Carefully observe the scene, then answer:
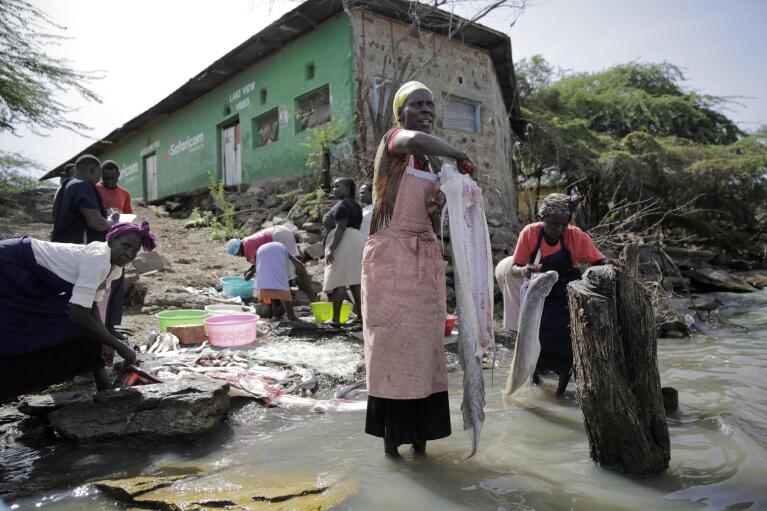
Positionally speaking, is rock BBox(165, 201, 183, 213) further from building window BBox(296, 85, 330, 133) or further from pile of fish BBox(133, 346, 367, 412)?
pile of fish BBox(133, 346, 367, 412)

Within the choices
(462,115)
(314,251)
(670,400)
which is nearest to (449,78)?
(462,115)

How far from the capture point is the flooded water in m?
2.18

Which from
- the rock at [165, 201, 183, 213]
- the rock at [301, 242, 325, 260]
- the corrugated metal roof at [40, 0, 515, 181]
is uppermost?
the corrugated metal roof at [40, 0, 515, 181]

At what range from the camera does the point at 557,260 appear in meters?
3.90

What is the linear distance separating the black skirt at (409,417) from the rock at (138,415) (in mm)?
1187

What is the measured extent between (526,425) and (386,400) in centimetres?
121

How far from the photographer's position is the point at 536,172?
1547cm

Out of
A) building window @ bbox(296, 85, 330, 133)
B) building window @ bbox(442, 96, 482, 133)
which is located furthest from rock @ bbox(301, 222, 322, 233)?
building window @ bbox(442, 96, 482, 133)

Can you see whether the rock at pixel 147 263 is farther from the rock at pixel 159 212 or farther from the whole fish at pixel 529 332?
the rock at pixel 159 212

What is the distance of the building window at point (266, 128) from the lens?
13242 mm

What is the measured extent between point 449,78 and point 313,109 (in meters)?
3.23

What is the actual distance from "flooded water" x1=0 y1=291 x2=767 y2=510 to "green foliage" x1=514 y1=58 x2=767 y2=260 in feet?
31.4

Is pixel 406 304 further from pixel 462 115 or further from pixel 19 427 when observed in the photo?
pixel 462 115

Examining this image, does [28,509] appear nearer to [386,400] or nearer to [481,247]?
[386,400]
